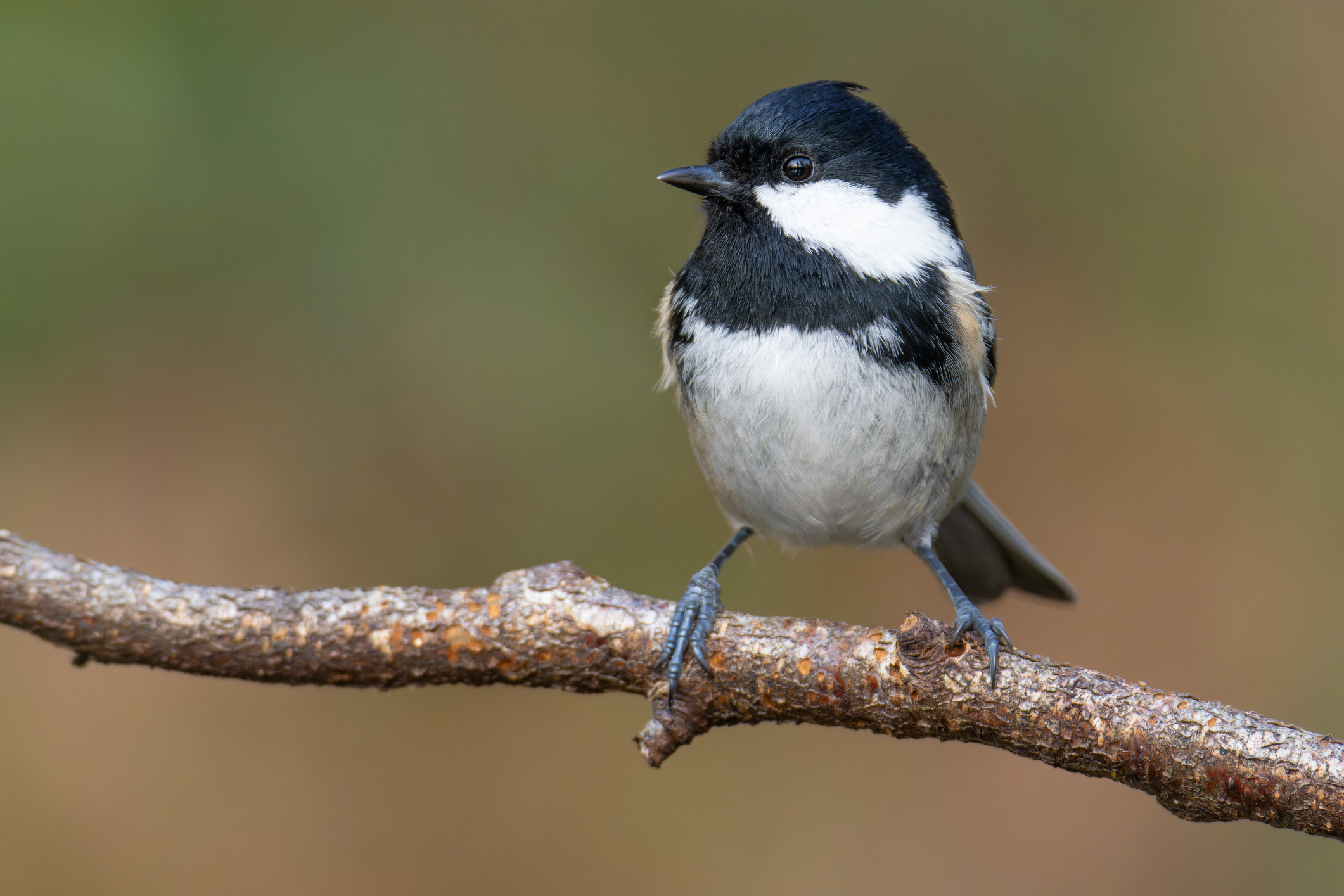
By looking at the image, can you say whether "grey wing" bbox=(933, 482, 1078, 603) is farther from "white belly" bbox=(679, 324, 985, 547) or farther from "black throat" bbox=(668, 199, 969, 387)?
"black throat" bbox=(668, 199, 969, 387)

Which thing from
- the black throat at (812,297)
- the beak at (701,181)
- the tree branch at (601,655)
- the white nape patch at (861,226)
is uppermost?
the beak at (701,181)

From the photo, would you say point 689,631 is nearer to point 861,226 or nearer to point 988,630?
point 988,630

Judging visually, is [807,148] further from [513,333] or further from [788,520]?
[513,333]

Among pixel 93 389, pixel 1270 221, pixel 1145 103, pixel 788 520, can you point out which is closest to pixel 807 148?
pixel 788 520

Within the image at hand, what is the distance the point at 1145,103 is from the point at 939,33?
23.1 inches

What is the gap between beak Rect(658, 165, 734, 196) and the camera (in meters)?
2.07

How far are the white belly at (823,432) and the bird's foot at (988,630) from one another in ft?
0.92

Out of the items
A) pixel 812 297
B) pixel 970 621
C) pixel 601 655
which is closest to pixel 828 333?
pixel 812 297

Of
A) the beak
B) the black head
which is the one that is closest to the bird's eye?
the black head

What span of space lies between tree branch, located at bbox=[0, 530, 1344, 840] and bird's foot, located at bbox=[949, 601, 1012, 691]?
0.01 m

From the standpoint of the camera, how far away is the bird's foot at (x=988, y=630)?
149cm

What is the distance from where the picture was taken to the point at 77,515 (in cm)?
267

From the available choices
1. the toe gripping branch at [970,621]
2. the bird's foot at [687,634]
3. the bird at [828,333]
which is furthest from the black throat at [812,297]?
the bird's foot at [687,634]

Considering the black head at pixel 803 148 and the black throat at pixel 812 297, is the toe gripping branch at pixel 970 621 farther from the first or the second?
the black head at pixel 803 148
